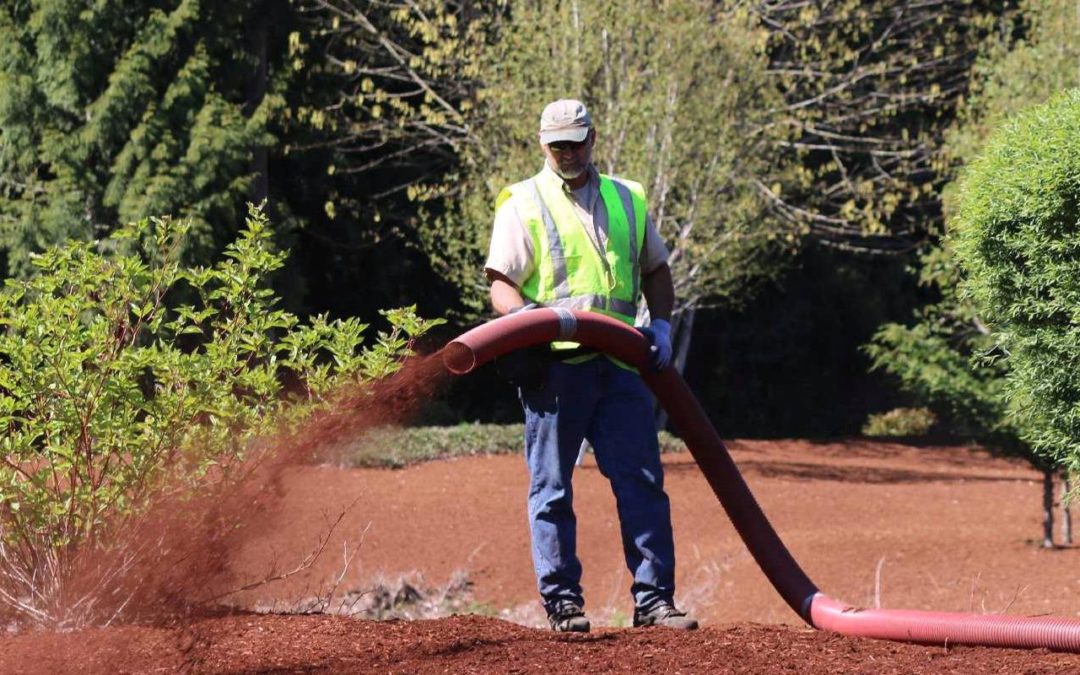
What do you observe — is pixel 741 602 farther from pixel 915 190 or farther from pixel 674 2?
pixel 915 190

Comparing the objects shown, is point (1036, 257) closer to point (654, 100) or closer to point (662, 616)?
point (662, 616)

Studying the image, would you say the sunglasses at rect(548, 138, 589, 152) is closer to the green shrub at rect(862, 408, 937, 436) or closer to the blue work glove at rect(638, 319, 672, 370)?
the blue work glove at rect(638, 319, 672, 370)

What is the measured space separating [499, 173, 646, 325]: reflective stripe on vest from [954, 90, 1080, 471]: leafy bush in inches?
54.2

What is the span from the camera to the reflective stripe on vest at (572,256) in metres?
5.91

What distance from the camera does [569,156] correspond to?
6.00 meters

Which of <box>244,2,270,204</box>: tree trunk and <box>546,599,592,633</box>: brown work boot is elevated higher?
<box>244,2,270,204</box>: tree trunk

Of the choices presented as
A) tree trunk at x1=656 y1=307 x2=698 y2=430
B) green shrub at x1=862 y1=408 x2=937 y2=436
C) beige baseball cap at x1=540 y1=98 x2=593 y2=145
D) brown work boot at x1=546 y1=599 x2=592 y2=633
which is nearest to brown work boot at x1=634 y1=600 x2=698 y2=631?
brown work boot at x1=546 y1=599 x2=592 y2=633

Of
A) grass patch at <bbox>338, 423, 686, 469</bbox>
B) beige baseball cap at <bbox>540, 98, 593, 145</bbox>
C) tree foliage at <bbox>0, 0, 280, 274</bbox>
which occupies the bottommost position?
grass patch at <bbox>338, 423, 686, 469</bbox>


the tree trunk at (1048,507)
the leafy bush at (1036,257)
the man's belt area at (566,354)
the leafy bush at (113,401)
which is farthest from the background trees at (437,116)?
the leafy bush at (113,401)

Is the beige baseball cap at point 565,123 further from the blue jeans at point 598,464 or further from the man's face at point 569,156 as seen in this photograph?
the blue jeans at point 598,464

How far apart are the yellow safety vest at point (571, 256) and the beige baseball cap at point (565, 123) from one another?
6.6 inches

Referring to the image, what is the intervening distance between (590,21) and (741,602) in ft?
22.8

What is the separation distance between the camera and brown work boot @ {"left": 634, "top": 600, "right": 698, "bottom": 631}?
5.72 meters

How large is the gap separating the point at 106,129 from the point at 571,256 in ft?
40.3
